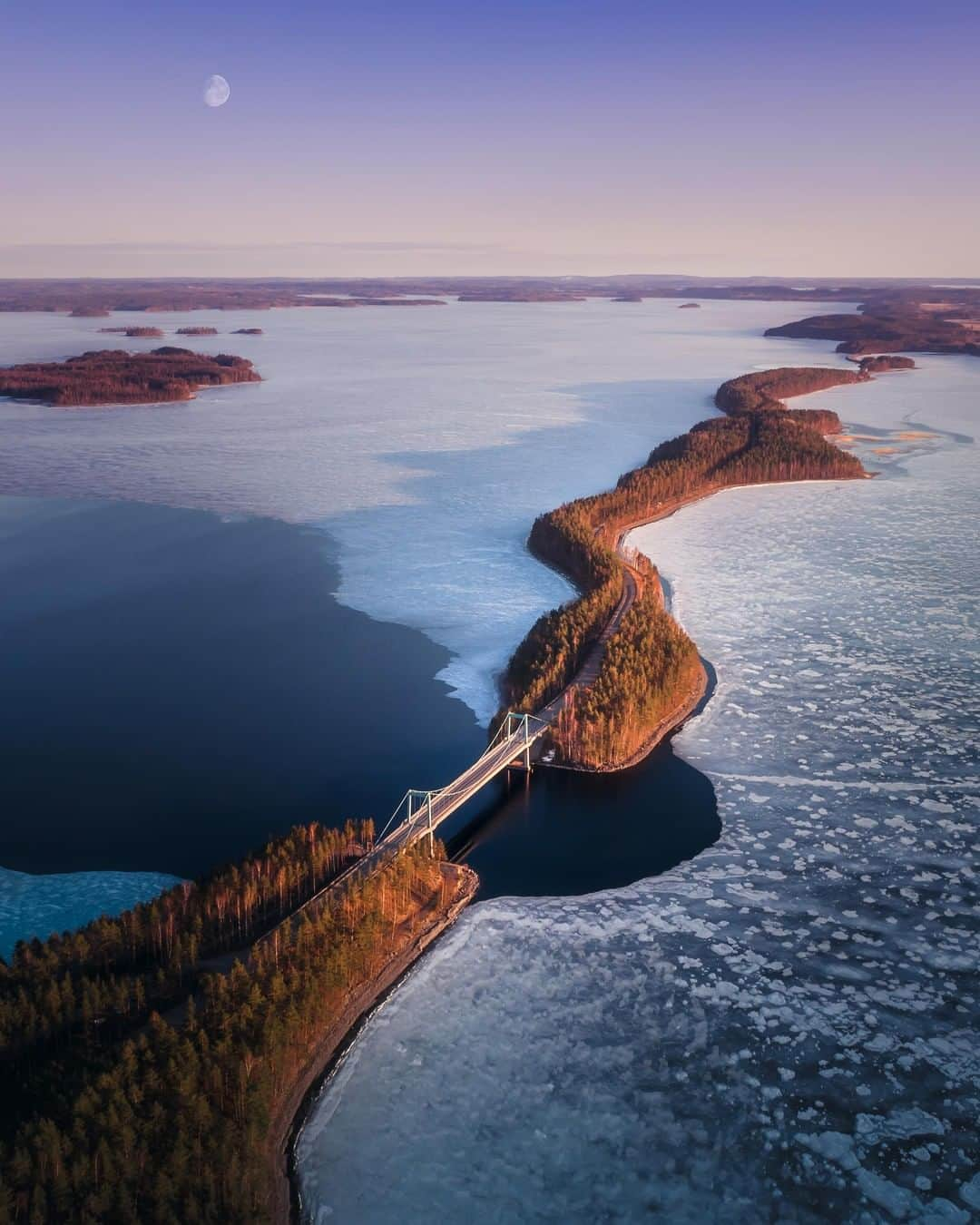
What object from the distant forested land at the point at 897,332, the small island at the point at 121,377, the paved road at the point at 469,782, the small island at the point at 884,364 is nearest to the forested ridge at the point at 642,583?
the paved road at the point at 469,782

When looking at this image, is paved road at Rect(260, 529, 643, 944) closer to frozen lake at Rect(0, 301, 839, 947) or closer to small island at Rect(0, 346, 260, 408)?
frozen lake at Rect(0, 301, 839, 947)

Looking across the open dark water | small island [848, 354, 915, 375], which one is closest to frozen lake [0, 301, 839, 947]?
the open dark water

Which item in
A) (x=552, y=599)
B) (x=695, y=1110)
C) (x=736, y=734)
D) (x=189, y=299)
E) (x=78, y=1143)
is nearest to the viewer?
(x=78, y=1143)

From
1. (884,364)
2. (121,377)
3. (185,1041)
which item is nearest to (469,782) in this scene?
(185,1041)

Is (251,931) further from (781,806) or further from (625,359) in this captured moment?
(625,359)

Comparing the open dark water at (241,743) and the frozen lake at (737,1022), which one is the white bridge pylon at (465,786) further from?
the frozen lake at (737,1022)

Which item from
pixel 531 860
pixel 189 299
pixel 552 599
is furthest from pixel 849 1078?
pixel 189 299

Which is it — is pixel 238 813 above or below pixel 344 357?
below

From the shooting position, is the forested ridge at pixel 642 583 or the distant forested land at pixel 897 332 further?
the distant forested land at pixel 897 332
